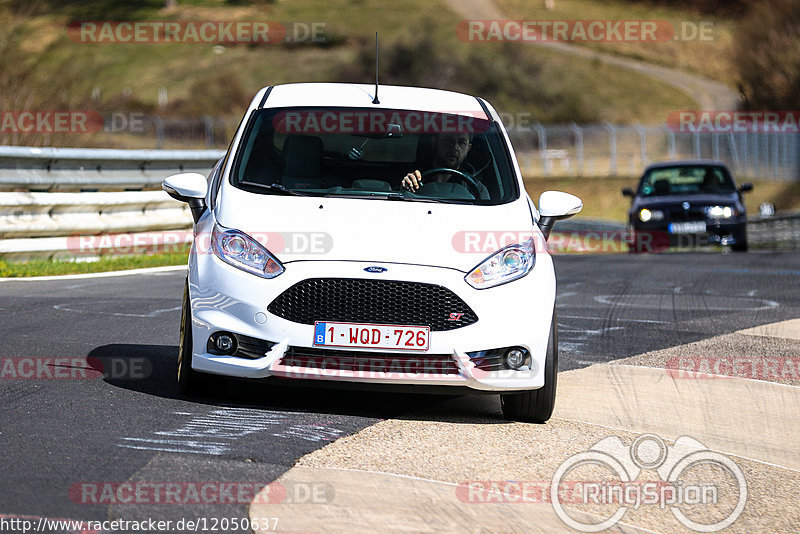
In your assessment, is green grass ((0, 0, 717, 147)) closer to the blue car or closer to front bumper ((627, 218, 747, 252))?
the blue car

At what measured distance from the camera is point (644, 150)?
4784 centimetres

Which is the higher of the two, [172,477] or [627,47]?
[627,47]

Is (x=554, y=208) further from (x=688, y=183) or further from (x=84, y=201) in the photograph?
(x=688, y=183)

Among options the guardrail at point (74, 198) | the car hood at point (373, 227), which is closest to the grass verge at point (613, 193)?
the guardrail at point (74, 198)

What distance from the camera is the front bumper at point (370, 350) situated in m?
6.23

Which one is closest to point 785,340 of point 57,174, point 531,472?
point 531,472

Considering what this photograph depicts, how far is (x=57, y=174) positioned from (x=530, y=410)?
896 centimetres

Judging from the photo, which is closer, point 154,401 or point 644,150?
point 154,401

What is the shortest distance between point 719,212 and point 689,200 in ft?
1.75

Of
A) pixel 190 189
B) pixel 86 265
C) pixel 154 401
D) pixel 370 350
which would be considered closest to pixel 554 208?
pixel 370 350

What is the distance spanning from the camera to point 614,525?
475 cm

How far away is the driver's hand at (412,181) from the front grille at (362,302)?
3.96 ft

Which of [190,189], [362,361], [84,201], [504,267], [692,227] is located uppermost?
[190,189]

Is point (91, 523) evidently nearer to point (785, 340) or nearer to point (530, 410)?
point (530, 410)
